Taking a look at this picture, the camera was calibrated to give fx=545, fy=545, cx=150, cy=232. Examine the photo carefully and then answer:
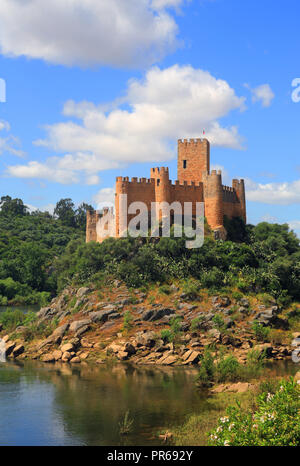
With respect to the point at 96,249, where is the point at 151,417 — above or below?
below

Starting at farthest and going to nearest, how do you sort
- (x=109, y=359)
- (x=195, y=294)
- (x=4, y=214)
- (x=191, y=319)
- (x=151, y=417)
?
1. (x=4, y=214)
2. (x=195, y=294)
3. (x=191, y=319)
4. (x=109, y=359)
5. (x=151, y=417)

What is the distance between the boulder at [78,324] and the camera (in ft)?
125

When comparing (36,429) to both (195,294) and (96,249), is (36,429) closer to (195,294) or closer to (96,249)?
(195,294)

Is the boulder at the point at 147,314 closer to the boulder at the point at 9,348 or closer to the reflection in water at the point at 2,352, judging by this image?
the boulder at the point at 9,348

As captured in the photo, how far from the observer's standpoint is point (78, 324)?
3847 centimetres

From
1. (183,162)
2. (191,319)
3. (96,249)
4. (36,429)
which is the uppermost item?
(183,162)

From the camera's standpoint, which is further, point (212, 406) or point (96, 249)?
point (96, 249)

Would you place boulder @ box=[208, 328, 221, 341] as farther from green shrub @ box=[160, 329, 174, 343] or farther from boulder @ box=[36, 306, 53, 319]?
boulder @ box=[36, 306, 53, 319]

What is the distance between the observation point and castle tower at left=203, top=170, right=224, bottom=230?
45.7 meters

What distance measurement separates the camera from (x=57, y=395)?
27.1 m

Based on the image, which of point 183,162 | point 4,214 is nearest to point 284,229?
point 183,162

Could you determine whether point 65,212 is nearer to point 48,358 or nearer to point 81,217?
point 81,217

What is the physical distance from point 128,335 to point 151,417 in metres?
14.2

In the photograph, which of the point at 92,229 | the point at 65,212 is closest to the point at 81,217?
the point at 65,212
